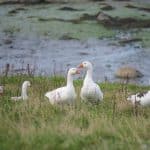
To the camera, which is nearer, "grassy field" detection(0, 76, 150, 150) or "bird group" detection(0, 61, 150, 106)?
"grassy field" detection(0, 76, 150, 150)

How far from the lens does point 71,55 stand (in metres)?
33.9

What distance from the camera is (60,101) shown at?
45.9 feet

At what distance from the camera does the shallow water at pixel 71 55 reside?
30062 millimetres

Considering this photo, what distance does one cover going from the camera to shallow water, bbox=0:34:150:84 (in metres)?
30.1

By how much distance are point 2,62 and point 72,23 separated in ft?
40.3

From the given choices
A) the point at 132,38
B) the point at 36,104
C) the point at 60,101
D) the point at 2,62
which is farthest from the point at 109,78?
the point at 36,104

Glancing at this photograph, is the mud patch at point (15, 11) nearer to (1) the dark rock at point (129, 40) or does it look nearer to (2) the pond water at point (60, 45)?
(2) the pond water at point (60, 45)

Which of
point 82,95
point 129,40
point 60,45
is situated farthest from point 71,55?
point 82,95

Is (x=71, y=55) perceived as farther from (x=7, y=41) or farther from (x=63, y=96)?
(x=63, y=96)

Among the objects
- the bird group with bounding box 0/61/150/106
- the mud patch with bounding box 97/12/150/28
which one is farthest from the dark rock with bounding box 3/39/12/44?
the bird group with bounding box 0/61/150/106

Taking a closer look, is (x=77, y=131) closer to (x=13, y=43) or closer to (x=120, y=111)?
(x=120, y=111)

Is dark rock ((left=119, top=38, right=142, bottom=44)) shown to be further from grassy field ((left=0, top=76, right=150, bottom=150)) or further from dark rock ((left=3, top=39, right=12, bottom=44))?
grassy field ((left=0, top=76, right=150, bottom=150))

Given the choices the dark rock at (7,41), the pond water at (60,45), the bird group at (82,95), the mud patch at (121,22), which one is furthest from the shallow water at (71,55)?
the bird group at (82,95)

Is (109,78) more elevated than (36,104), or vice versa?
(36,104)
